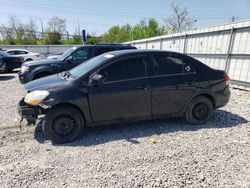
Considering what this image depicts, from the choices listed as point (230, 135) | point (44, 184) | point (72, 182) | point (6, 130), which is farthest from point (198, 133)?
point (6, 130)

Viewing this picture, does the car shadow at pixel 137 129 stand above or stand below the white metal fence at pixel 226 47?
below

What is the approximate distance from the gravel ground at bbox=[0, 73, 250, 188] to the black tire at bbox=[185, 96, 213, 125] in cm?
20

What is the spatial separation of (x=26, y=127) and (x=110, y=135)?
6.18 feet

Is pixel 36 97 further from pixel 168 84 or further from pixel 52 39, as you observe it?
pixel 52 39

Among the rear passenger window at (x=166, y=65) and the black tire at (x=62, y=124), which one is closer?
the black tire at (x=62, y=124)

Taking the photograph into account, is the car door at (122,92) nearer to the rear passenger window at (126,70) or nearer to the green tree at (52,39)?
the rear passenger window at (126,70)

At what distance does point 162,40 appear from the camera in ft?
45.9

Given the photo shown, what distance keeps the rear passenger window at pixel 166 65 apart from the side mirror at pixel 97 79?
3.63 ft

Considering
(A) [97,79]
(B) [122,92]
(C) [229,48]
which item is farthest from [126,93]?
(C) [229,48]

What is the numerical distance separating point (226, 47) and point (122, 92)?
6.41m

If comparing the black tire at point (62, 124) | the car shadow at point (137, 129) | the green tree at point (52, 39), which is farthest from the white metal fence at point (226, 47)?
the green tree at point (52, 39)

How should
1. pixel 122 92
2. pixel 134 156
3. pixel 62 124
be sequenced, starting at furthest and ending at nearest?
pixel 122 92
pixel 62 124
pixel 134 156

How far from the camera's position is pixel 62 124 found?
3684mm

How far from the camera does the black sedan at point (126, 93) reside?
363 cm
